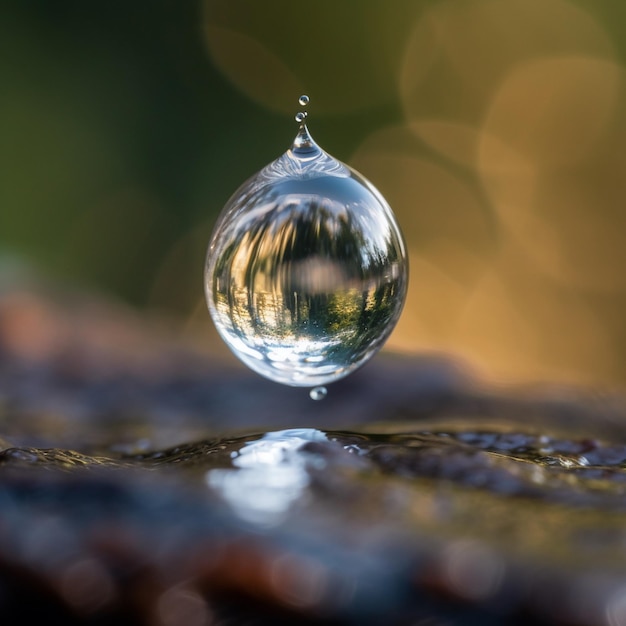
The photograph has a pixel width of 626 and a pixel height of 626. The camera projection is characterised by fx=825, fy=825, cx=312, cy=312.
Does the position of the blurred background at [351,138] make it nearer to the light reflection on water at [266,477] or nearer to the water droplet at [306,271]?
the water droplet at [306,271]

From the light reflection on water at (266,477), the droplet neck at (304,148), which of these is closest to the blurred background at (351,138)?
the droplet neck at (304,148)

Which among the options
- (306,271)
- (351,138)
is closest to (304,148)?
(306,271)

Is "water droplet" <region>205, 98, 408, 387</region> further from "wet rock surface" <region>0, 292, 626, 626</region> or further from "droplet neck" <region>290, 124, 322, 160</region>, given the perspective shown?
"wet rock surface" <region>0, 292, 626, 626</region>

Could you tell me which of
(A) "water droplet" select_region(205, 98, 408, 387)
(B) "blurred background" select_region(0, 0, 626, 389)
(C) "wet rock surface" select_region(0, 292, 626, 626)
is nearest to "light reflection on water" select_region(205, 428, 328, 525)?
(C) "wet rock surface" select_region(0, 292, 626, 626)

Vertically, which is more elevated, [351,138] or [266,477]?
[351,138]

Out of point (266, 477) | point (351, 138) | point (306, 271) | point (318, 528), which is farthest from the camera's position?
point (351, 138)

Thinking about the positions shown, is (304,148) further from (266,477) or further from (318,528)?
(318,528)

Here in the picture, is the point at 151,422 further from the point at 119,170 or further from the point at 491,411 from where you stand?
the point at 119,170

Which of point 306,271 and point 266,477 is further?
point 306,271
